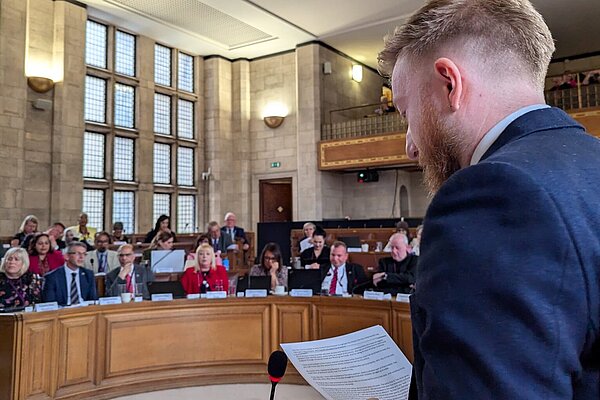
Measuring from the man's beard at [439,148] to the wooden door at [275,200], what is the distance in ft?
39.9

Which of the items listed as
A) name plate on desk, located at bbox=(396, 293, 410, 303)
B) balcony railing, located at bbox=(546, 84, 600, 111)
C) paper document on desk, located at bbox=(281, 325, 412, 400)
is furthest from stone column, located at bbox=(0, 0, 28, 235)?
balcony railing, located at bbox=(546, 84, 600, 111)

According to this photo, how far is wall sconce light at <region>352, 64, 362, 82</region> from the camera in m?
13.5

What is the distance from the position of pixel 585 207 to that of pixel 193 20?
11.6 m

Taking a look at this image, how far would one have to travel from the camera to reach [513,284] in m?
0.43

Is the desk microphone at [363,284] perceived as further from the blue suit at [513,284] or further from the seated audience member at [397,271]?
the blue suit at [513,284]

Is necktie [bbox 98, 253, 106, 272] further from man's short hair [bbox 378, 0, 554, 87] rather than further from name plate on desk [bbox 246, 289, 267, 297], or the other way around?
man's short hair [bbox 378, 0, 554, 87]

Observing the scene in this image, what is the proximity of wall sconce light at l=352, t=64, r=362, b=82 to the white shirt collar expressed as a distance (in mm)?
13334

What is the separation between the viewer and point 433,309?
46 centimetres

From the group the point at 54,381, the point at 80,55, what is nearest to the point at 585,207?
the point at 54,381

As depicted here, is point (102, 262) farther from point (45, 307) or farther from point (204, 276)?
point (45, 307)

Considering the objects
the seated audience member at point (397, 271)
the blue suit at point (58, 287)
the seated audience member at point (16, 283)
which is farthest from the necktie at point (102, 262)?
the seated audience member at point (397, 271)

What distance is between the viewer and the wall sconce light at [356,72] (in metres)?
13.5

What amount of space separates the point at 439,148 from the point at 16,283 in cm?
467

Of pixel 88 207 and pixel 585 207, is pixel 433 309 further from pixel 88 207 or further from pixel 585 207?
pixel 88 207
